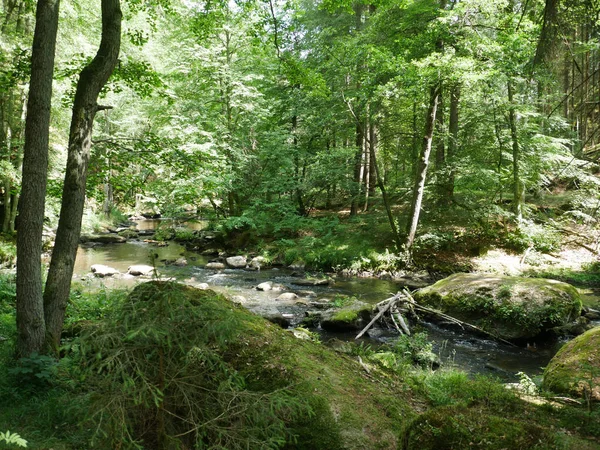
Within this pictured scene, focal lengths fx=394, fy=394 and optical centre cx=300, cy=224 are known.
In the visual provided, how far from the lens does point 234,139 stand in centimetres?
1920

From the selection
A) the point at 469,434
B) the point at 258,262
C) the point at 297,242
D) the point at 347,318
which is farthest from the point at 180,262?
the point at 469,434

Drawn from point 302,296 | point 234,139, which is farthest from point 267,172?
point 302,296

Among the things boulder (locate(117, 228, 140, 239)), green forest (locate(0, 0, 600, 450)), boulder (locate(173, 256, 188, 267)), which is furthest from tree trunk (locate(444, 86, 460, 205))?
boulder (locate(117, 228, 140, 239))

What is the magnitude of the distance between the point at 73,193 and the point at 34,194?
0.44 metres

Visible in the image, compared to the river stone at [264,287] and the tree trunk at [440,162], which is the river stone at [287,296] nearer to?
the river stone at [264,287]

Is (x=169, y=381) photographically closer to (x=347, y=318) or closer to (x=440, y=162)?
(x=347, y=318)

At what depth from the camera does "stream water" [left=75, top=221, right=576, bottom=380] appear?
24.4 feet

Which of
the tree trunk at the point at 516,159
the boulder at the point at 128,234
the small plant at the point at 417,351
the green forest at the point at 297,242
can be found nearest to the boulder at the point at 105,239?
the green forest at the point at 297,242

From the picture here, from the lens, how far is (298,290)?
12.9 metres

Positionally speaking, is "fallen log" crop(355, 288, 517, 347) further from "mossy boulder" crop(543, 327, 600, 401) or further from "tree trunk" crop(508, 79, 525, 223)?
"tree trunk" crop(508, 79, 525, 223)

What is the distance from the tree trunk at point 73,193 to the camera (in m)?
4.79

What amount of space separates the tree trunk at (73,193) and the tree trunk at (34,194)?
317mm

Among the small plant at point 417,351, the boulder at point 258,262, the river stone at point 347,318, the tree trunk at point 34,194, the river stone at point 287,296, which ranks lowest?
the boulder at point 258,262

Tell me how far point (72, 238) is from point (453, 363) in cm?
657
